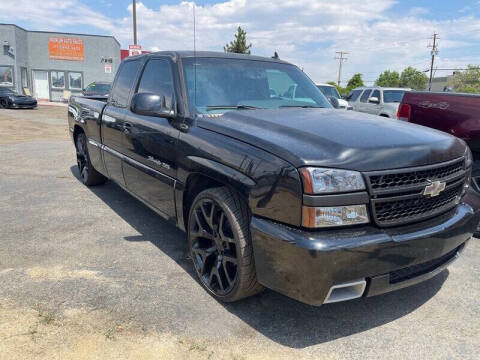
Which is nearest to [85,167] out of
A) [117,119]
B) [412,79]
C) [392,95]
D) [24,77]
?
[117,119]

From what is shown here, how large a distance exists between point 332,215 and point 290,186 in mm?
276

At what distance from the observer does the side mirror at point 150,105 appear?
10.1ft

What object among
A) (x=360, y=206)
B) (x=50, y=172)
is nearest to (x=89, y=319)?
(x=360, y=206)

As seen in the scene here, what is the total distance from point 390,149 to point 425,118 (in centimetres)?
266

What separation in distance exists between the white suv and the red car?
7396 mm

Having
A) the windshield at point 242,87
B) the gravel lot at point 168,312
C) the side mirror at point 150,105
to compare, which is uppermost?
the windshield at point 242,87

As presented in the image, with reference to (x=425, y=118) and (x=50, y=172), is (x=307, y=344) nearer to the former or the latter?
(x=425, y=118)

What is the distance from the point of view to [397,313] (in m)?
2.81

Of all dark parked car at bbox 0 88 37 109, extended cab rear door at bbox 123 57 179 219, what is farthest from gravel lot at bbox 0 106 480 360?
dark parked car at bbox 0 88 37 109

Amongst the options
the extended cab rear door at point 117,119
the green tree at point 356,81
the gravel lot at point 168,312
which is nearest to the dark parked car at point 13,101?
the extended cab rear door at point 117,119

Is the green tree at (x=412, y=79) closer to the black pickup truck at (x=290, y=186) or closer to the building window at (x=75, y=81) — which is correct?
the building window at (x=75, y=81)

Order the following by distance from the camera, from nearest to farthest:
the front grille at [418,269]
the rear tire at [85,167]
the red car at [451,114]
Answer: the front grille at [418,269], the red car at [451,114], the rear tire at [85,167]

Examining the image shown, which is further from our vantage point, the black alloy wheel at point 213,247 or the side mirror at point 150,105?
the side mirror at point 150,105

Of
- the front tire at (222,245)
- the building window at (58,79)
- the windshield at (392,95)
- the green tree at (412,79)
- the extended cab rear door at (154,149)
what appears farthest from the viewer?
the green tree at (412,79)
